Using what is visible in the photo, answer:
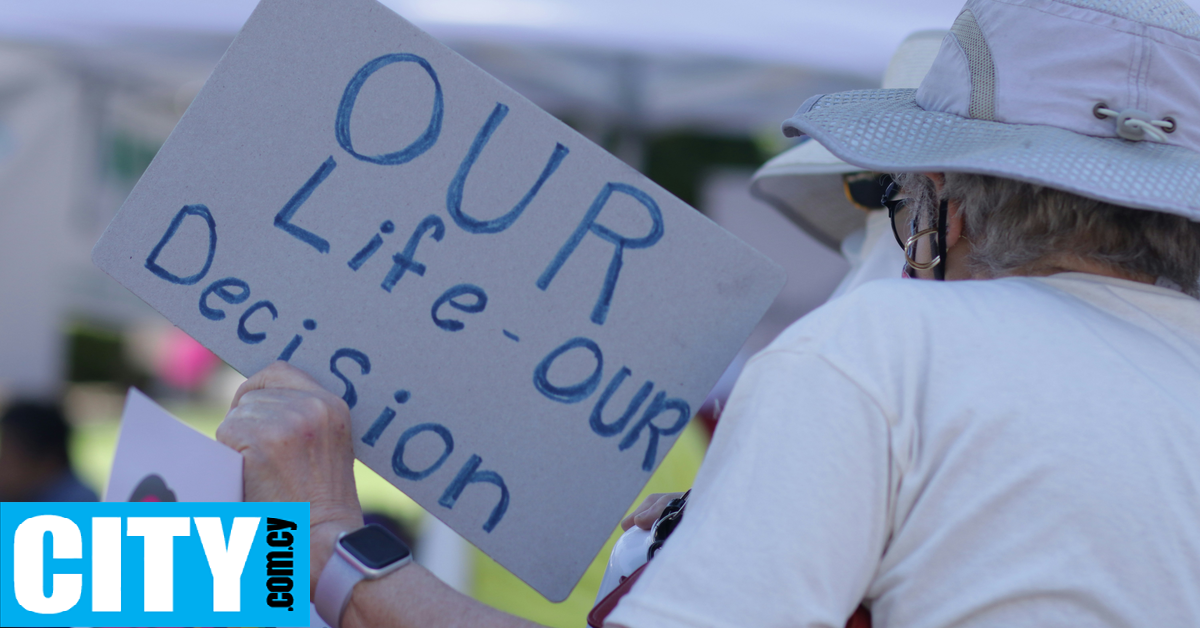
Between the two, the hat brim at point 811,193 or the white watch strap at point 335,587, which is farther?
the hat brim at point 811,193

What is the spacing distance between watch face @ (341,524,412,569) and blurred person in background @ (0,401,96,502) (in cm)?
285

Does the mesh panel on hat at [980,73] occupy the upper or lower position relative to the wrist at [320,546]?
upper

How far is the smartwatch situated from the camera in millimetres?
961

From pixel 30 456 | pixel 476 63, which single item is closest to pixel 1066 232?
pixel 476 63

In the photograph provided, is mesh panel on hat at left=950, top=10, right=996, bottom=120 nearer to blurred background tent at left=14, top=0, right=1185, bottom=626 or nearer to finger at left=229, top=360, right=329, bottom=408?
finger at left=229, top=360, right=329, bottom=408

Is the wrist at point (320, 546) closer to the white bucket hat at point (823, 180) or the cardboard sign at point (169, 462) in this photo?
the cardboard sign at point (169, 462)

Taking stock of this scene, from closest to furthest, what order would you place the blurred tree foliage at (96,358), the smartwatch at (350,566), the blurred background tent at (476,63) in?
the smartwatch at (350,566), the blurred background tent at (476,63), the blurred tree foliage at (96,358)

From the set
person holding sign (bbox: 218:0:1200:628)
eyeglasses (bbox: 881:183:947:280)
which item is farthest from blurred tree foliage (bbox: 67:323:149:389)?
eyeglasses (bbox: 881:183:947:280)

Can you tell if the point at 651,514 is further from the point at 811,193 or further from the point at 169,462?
the point at 811,193

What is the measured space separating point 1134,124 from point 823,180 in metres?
1.09

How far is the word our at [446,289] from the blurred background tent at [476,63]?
Result: 60.9 inches

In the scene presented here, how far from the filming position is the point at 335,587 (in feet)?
3.18

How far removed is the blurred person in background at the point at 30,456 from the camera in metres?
3.36

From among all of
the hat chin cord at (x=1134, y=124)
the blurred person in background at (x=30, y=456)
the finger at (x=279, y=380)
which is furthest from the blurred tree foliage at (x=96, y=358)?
the hat chin cord at (x=1134, y=124)
